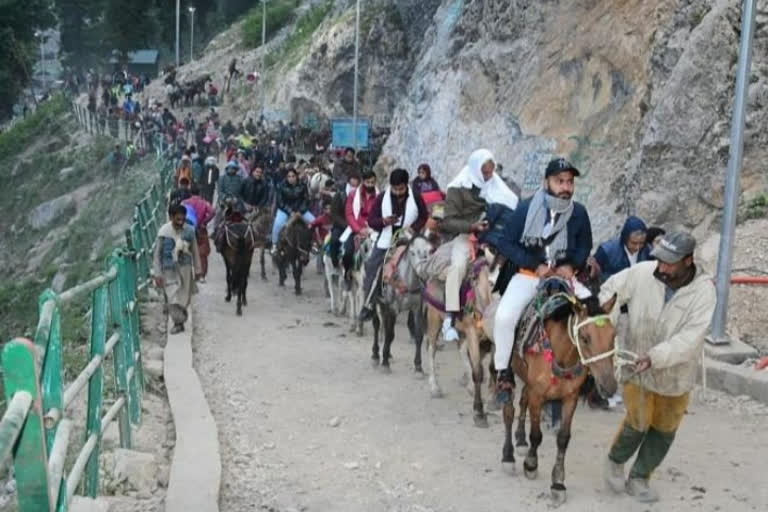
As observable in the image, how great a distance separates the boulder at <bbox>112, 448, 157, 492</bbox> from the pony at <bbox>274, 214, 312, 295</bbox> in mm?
10213

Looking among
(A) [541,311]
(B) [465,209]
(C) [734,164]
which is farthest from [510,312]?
(C) [734,164]

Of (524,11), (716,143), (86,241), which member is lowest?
(86,241)

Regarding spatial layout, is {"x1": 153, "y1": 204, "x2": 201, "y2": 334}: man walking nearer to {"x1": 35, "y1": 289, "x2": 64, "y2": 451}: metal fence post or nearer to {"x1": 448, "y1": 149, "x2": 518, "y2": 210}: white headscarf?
{"x1": 448, "y1": 149, "x2": 518, "y2": 210}: white headscarf

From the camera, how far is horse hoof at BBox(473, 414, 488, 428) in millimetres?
9711

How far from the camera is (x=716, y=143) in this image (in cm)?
1555

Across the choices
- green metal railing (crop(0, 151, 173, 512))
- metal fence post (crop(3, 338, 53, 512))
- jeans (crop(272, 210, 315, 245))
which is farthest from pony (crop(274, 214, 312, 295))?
metal fence post (crop(3, 338, 53, 512))

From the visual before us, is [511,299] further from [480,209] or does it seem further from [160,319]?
[160,319]

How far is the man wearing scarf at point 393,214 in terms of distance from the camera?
40.0 feet

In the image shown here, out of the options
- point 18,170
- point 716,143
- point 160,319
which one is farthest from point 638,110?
point 18,170

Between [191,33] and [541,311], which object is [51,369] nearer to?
[541,311]

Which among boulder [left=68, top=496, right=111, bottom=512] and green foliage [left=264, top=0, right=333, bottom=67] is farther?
green foliage [left=264, top=0, right=333, bottom=67]

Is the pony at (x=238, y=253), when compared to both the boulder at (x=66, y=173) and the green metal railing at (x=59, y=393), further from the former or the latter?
the boulder at (x=66, y=173)

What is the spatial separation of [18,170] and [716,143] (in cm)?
4543

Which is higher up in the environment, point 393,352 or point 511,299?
point 511,299
